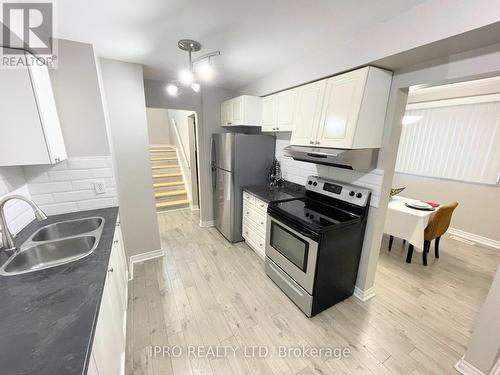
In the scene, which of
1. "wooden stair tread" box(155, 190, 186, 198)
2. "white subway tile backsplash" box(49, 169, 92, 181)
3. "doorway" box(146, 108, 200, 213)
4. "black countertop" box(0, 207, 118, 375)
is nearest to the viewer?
"black countertop" box(0, 207, 118, 375)

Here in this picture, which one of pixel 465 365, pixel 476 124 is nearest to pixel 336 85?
pixel 465 365

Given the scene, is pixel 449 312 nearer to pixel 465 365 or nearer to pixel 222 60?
pixel 465 365

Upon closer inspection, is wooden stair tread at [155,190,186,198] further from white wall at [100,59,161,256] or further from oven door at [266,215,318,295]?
oven door at [266,215,318,295]

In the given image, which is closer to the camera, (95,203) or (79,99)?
(79,99)

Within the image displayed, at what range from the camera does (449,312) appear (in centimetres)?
200

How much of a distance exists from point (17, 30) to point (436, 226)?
4.28 meters

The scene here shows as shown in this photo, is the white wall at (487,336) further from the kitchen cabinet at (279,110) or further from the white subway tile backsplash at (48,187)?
the white subway tile backsplash at (48,187)

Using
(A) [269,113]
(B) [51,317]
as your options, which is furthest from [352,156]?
(B) [51,317]

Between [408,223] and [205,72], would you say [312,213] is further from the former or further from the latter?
[205,72]

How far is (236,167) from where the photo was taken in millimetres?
2895

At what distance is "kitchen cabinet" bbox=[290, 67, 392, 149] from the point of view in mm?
1610

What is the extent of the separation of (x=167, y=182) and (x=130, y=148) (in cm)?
269

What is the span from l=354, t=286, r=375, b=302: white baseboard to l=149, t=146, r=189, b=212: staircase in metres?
3.74

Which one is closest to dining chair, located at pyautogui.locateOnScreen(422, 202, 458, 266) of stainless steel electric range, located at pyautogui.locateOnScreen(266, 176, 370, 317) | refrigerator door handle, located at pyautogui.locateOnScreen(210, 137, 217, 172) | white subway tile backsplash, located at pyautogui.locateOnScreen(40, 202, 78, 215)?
stainless steel electric range, located at pyautogui.locateOnScreen(266, 176, 370, 317)
